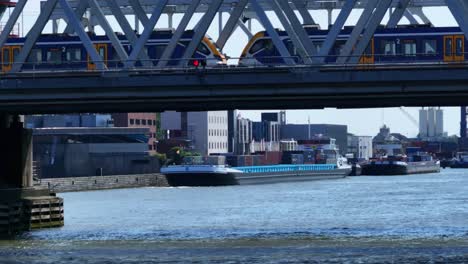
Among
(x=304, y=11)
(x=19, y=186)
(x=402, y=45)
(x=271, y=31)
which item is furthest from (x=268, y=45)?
(x=271, y=31)

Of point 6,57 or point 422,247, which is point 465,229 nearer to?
point 422,247

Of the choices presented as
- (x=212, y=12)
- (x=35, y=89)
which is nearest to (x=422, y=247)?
(x=212, y=12)

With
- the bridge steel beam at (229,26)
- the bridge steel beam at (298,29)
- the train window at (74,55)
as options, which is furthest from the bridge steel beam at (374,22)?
the train window at (74,55)

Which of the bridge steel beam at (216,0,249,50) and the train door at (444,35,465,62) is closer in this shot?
the bridge steel beam at (216,0,249,50)

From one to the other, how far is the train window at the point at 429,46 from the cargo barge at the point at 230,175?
81.4 meters

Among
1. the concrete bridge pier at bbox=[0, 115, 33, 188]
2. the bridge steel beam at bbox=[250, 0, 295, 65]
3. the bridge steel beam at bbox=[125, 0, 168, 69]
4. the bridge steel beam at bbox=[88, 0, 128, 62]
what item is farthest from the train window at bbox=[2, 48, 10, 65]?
the bridge steel beam at bbox=[250, 0, 295, 65]

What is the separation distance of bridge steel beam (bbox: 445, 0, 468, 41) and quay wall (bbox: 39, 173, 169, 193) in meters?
71.9

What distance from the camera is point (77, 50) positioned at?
240 ft

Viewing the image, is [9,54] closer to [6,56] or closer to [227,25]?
[6,56]

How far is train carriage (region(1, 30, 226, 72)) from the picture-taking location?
71.2 metres

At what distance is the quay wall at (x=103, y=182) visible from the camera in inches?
5073

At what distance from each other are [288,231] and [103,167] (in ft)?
310

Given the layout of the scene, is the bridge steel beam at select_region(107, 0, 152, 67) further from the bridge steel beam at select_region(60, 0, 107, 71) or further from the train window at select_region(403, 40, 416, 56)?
the train window at select_region(403, 40, 416, 56)

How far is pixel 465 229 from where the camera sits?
66.6 m
